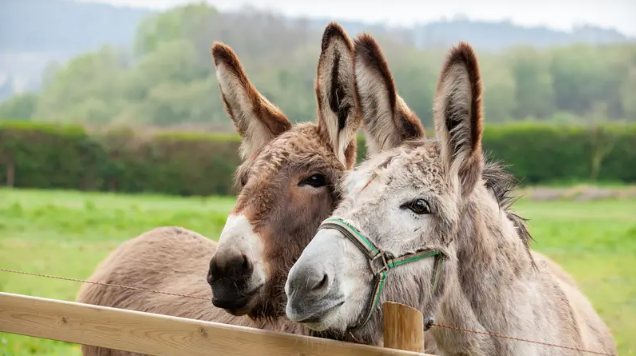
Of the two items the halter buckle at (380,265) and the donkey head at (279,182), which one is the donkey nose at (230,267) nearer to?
the donkey head at (279,182)

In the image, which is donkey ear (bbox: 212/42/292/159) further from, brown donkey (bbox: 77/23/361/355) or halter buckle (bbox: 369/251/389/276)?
halter buckle (bbox: 369/251/389/276)

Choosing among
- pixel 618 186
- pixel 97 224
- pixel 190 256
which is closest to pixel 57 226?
pixel 97 224

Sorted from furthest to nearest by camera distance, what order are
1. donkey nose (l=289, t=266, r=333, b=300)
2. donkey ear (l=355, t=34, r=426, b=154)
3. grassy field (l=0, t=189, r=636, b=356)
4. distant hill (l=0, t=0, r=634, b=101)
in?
1. distant hill (l=0, t=0, r=634, b=101)
2. grassy field (l=0, t=189, r=636, b=356)
3. donkey ear (l=355, t=34, r=426, b=154)
4. donkey nose (l=289, t=266, r=333, b=300)

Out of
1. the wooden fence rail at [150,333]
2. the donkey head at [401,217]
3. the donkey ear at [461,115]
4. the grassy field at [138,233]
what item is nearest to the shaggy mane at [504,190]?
the donkey head at [401,217]

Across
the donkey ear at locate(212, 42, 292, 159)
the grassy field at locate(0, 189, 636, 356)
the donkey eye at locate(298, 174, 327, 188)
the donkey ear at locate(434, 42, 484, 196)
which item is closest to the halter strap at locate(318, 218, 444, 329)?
the donkey ear at locate(434, 42, 484, 196)

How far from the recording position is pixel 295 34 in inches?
2114

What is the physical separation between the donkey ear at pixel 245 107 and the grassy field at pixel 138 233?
3985mm

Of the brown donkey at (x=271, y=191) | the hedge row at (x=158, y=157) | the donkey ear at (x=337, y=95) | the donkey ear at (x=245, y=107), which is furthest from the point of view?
the hedge row at (x=158, y=157)

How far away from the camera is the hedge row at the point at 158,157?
26750mm

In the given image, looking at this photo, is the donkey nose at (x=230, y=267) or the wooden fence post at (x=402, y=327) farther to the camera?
the donkey nose at (x=230, y=267)

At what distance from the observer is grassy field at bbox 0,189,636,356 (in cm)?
1011

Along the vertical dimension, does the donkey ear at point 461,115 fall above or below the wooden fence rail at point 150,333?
above

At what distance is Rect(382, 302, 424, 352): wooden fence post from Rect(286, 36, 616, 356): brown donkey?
10cm

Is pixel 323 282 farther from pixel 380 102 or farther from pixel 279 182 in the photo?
pixel 380 102
